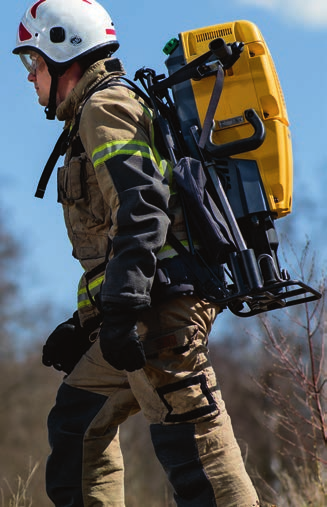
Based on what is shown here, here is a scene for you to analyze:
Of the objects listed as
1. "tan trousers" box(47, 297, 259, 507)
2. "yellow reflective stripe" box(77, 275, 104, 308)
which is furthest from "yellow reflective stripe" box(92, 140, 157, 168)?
"tan trousers" box(47, 297, 259, 507)

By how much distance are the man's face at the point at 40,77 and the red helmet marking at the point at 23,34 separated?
3.0 inches

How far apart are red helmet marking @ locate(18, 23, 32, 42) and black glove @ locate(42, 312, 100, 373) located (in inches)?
50.3

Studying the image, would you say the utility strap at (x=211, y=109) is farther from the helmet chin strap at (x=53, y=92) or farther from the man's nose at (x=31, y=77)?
the man's nose at (x=31, y=77)

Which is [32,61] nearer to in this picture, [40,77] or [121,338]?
[40,77]

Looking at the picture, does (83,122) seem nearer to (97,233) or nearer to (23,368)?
(97,233)

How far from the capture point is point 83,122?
361cm

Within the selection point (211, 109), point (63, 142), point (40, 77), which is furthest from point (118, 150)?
point (40, 77)

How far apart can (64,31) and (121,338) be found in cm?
156

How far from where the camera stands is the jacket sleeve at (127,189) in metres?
3.29

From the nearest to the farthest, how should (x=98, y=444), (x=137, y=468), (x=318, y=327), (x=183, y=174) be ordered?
(x=183, y=174) → (x=98, y=444) → (x=318, y=327) → (x=137, y=468)

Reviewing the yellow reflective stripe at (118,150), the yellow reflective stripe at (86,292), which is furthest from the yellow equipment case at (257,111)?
the yellow reflective stripe at (86,292)

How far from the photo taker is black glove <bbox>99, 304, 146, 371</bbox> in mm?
3275

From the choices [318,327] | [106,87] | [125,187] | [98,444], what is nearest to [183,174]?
[125,187]

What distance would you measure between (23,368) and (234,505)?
17730 millimetres
